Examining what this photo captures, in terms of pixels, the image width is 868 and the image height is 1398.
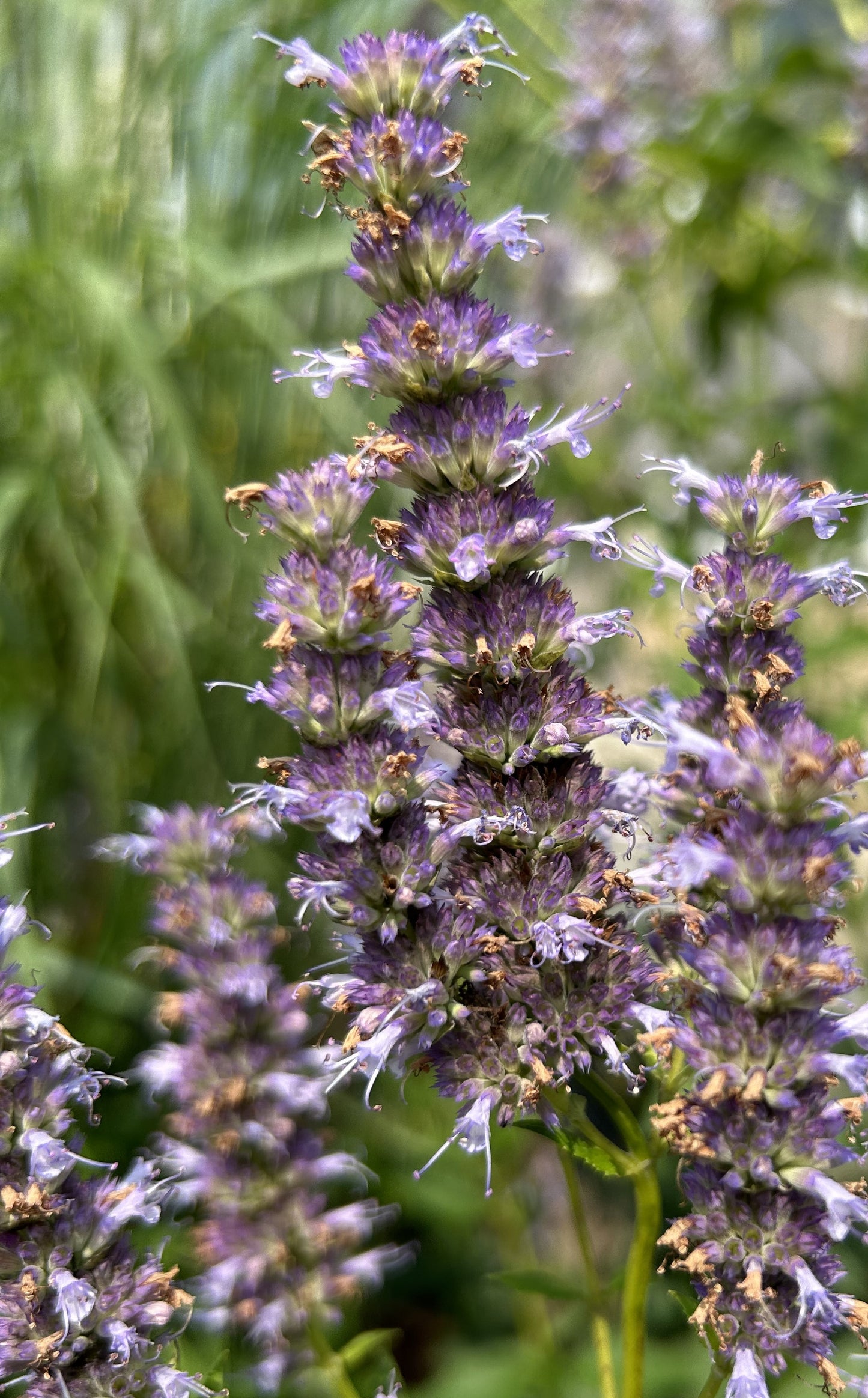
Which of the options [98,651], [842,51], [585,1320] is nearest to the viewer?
[98,651]

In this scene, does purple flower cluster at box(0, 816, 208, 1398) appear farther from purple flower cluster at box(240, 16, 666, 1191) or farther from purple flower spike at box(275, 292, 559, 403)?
purple flower spike at box(275, 292, 559, 403)

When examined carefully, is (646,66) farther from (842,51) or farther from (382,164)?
(382,164)

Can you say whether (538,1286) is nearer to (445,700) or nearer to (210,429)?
(445,700)

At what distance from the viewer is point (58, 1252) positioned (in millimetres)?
571

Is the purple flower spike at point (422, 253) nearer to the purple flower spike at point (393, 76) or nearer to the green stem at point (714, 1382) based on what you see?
the purple flower spike at point (393, 76)

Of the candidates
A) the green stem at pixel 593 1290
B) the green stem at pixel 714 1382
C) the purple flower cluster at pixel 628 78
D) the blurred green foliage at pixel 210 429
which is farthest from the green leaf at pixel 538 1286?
the purple flower cluster at pixel 628 78

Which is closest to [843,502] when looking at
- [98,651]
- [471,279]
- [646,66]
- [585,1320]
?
[471,279]

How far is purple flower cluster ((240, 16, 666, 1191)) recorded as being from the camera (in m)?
0.58

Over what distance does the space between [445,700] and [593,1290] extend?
35 cm

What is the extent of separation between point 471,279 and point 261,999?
0.37 m

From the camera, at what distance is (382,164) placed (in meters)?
0.60

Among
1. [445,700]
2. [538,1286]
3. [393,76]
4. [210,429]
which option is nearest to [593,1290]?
[538,1286]

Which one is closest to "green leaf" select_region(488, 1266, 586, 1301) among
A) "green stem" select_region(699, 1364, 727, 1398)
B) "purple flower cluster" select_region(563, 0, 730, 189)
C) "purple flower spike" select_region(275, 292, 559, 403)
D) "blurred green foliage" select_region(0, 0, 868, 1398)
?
"green stem" select_region(699, 1364, 727, 1398)

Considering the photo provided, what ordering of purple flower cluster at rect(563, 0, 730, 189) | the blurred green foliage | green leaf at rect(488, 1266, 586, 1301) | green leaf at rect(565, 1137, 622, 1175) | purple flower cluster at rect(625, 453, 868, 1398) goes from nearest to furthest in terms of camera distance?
1. purple flower cluster at rect(625, 453, 868, 1398)
2. green leaf at rect(565, 1137, 622, 1175)
3. green leaf at rect(488, 1266, 586, 1301)
4. the blurred green foliage
5. purple flower cluster at rect(563, 0, 730, 189)
